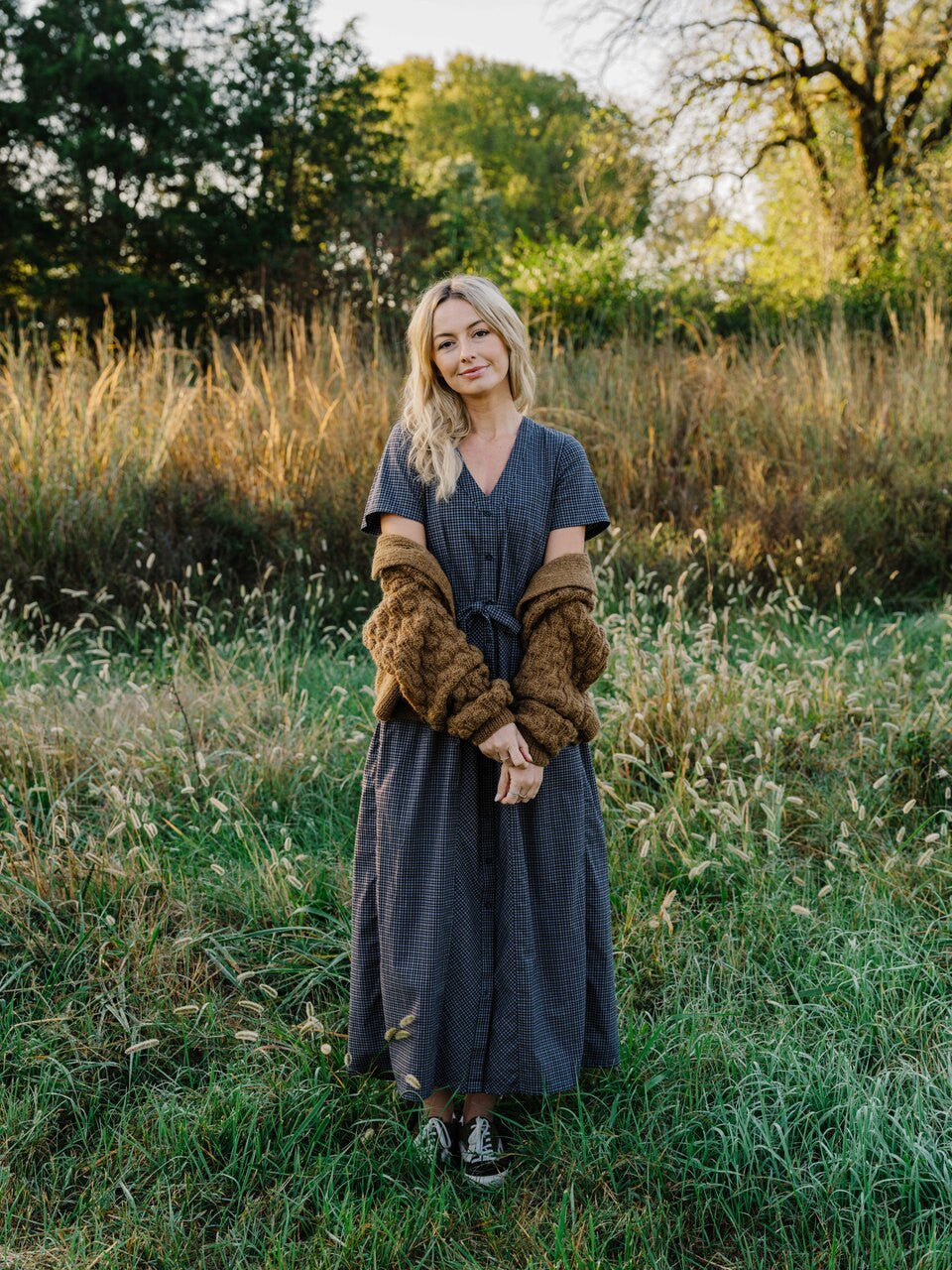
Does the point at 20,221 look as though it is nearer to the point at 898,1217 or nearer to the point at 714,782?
the point at 714,782

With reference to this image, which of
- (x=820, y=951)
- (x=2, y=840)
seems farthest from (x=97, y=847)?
(x=820, y=951)

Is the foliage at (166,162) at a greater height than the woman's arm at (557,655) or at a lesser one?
greater

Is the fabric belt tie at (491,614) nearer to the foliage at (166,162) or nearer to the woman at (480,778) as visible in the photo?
the woman at (480,778)

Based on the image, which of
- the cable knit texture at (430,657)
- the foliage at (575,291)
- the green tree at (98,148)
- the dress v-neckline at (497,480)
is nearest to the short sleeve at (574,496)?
the dress v-neckline at (497,480)

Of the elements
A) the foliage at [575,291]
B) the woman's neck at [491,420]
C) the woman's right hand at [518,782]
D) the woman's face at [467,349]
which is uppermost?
the foliage at [575,291]

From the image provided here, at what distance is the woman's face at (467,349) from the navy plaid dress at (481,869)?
0.51ft

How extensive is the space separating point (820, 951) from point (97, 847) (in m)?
2.08

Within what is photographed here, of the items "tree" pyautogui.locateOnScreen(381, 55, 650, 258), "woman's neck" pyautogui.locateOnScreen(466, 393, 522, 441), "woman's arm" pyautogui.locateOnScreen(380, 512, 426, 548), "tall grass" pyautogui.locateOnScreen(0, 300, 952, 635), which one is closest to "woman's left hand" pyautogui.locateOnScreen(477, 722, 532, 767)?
"woman's arm" pyautogui.locateOnScreen(380, 512, 426, 548)

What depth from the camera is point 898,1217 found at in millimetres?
2033

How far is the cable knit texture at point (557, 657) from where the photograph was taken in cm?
207

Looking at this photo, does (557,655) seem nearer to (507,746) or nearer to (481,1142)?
(507,746)

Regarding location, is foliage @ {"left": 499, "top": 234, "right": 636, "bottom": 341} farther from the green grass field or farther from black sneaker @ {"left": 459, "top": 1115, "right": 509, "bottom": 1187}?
black sneaker @ {"left": 459, "top": 1115, "right": 509, "bottom": 1187}

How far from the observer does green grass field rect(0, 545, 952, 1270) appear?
6.73 ft

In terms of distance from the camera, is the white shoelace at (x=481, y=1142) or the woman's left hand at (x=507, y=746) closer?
the woman's left hand at (x=507, y=746)
